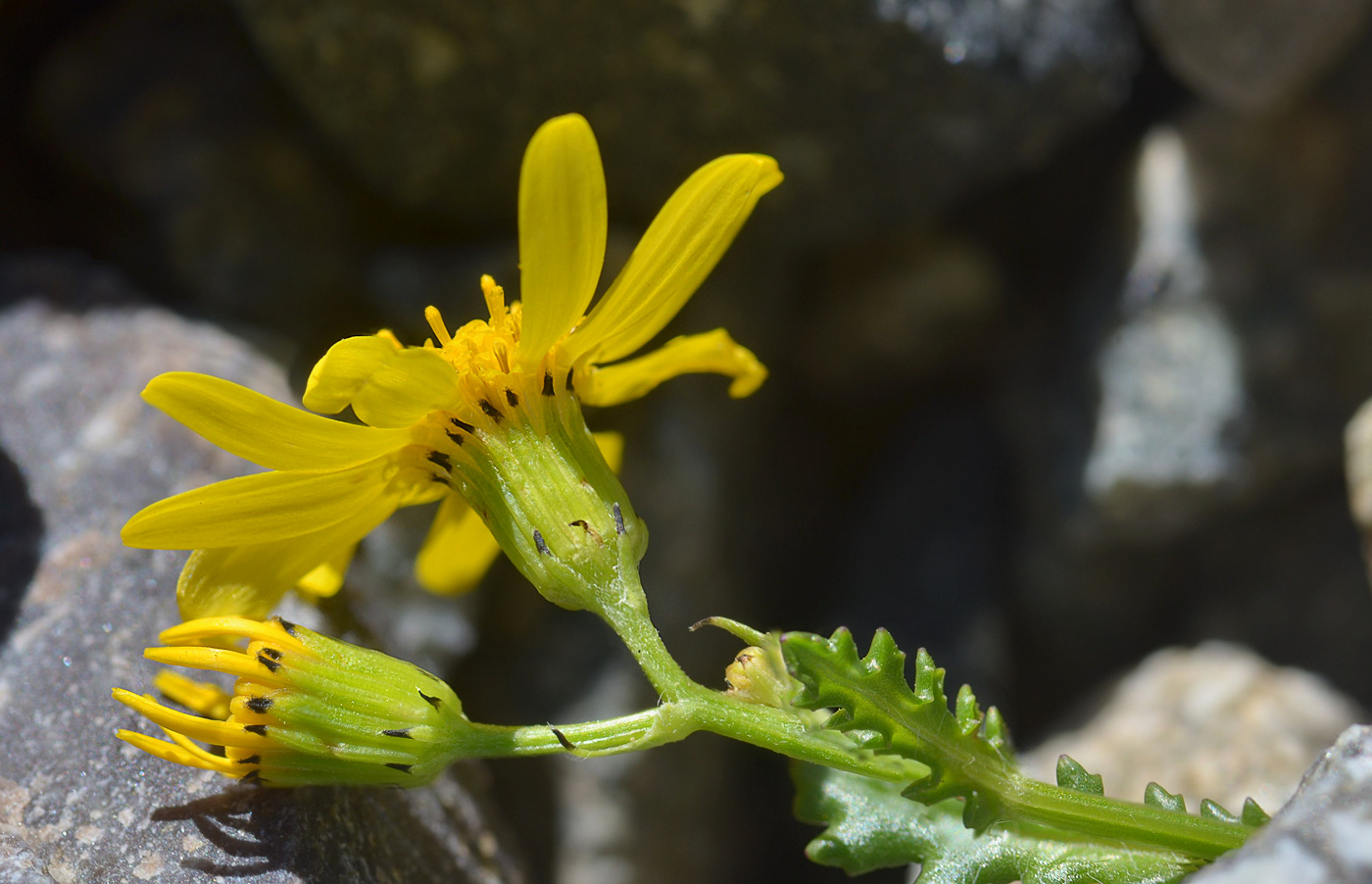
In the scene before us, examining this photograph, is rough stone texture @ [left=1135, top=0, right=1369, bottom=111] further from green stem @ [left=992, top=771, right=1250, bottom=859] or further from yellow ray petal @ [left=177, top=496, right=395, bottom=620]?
yellow ray petal @ [left=177, top=496, right=395, bottom=620]

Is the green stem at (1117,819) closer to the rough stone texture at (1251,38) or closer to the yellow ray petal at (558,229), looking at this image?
the yellow ray petal at (558,229)

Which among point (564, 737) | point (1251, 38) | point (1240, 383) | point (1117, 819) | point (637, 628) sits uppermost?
point (1251, 38)

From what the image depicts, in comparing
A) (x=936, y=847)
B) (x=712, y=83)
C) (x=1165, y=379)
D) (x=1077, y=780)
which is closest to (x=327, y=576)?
(x=936, y=847)

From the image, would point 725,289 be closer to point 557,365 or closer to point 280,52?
point 280,52

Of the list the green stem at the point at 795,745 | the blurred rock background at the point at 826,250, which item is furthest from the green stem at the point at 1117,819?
the blurred rock background at the point at 826,250

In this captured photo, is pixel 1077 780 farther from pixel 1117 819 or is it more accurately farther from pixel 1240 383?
pixel 1240 383

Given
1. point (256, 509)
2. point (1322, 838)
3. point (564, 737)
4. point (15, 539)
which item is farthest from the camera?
point (15, 539)
